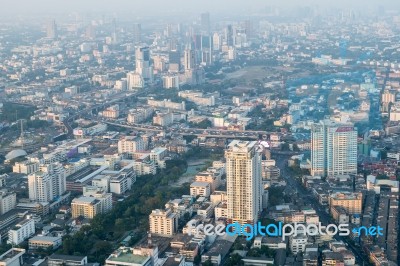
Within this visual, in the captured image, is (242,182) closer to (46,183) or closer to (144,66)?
(46,183)

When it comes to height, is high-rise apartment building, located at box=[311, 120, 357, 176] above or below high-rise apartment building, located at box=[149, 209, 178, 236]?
above

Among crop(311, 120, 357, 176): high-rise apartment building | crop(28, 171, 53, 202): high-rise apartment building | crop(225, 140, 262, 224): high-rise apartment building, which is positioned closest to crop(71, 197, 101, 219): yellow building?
crop(28, 171, 53, 202): high-rise apartment building

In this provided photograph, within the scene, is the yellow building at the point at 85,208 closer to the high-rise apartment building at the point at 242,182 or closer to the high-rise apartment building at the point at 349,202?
the high-rise apartment building at the point at 242,182

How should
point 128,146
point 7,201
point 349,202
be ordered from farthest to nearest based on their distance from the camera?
point 128,146 < point 7,201 < point 349,202

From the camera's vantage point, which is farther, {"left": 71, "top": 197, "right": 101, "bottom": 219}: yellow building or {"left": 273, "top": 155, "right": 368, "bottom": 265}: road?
{"left": 71, "top": 197, "right": 101, "bottom": 219}: yellow building

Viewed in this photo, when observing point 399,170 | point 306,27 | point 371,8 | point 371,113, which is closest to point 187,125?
point 371,113

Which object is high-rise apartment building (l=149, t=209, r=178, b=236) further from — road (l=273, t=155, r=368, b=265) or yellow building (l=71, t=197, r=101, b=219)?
road (l=273, t=155, r=368, b=265)

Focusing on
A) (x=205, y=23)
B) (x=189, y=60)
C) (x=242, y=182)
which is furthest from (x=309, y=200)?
(x=205, y=23)
